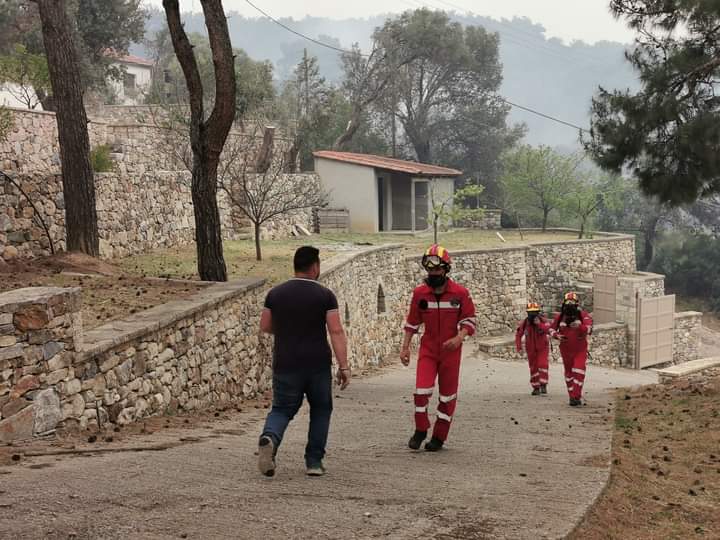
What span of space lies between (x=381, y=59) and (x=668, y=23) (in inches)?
1733

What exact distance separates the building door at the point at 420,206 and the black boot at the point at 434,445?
3186cm

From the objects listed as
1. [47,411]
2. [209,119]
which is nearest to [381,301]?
[209,119]

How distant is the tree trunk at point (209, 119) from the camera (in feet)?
46.6

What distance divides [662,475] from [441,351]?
2024 millimetres

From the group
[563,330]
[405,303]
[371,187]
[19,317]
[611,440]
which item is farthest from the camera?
[371,187]

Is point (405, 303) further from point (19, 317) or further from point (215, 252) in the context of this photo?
point (19, 317)

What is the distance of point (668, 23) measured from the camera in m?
13.9

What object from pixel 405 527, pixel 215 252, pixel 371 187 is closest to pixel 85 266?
pixel 215 252

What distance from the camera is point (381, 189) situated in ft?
128

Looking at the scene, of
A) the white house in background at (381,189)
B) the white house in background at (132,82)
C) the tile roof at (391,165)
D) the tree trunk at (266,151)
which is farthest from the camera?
the white house in background at (132,82)

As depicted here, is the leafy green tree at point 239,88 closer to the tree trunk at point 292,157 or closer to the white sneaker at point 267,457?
the tree trunk at point 292,157

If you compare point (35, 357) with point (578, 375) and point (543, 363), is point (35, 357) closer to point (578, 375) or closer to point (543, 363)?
point (578, 375)

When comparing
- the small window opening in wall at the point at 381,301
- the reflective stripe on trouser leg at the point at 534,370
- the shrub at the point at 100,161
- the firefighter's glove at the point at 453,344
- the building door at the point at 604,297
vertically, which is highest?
the shrub at the point at 100,161

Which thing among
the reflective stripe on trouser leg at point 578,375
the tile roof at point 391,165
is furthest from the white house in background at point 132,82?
the reflective stripe on trouser leg at point 578,375
